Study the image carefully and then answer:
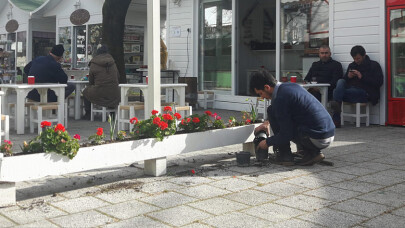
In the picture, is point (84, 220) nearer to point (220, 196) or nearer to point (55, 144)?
point (55, 144)

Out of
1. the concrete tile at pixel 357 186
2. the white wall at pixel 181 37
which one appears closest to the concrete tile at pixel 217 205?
the concrete tile at pixel 357 186

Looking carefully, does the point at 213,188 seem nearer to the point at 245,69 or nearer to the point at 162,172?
the point at 162,172

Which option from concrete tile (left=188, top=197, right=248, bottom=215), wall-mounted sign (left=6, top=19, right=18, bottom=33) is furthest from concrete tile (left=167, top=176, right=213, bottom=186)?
wall-mounted sign (left=6, top=19, right=18, bottom=33)

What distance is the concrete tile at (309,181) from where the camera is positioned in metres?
4.32

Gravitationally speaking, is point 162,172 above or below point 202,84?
below

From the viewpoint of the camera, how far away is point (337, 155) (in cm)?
577

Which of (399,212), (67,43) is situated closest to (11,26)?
(67,43)

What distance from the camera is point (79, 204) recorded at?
3.72 m

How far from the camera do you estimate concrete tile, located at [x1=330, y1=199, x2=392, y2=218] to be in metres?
3.48

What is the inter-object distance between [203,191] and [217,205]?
0.42 m

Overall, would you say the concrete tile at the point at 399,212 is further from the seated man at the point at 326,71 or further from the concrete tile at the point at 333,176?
the seated man at the point at 326,71

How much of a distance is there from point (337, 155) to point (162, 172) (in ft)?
7.07

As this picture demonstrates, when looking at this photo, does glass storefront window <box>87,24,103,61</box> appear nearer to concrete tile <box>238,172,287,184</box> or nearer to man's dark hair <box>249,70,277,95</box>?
man's dark hair <box>249,70,277,95</box>

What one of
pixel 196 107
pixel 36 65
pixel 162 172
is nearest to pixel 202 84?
pixel 196 107
